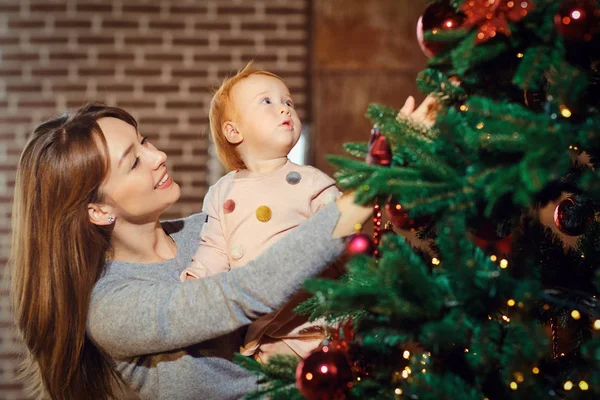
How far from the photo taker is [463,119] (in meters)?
0.91

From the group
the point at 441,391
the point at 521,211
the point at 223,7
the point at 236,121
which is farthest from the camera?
the point at 223,7

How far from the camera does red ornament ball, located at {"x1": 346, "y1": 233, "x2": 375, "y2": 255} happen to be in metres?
0.98

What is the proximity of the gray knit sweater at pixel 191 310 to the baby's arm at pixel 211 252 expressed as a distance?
9cm

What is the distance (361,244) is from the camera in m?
0.98

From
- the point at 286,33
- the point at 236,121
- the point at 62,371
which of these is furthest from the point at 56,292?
the point at 286,33

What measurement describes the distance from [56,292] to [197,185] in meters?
2.40

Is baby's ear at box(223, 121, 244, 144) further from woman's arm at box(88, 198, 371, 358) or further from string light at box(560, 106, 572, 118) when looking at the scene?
string light at box(560, 106, 572, 118)

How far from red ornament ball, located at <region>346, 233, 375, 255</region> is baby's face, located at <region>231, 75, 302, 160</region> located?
→ 503mm

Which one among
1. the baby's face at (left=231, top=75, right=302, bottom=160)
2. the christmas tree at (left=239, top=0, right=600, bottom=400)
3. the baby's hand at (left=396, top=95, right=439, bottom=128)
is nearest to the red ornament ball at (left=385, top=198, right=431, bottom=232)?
the christmas tree at (left=239, top=0, right=600, bottom=400)

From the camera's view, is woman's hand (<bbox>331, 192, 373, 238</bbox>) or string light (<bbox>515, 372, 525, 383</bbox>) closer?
string light (<bbox>515, 372, 525, 383</bbox>)

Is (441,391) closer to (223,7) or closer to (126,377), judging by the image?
(126,377)

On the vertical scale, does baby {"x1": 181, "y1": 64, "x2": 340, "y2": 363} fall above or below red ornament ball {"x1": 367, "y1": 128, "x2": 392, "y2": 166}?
below

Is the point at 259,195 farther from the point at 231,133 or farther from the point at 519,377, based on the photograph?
the point at 519,377

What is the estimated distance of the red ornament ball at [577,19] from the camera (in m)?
0.82
